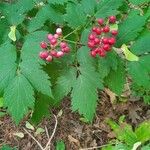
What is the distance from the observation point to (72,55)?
1734 mm

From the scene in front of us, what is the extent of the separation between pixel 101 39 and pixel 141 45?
0.23 metres

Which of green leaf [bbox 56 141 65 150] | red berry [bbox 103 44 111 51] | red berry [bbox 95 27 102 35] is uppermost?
red berry [bbox 95 27 102 35]

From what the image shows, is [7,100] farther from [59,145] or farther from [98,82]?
[59,145]

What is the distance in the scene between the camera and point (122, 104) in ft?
9.93

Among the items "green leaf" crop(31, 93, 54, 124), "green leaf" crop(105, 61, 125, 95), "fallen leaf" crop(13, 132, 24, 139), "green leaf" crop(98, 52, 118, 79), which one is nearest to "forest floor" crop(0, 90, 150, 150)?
"fallen leaf" crop(13, 132, 24, 139)

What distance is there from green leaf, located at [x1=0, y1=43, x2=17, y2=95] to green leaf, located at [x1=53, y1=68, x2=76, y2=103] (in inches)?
8.9

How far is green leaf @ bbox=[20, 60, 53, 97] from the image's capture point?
1.61m

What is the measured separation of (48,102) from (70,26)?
16.5 inches

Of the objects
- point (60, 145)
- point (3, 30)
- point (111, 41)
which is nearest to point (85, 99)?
point (111, 41)

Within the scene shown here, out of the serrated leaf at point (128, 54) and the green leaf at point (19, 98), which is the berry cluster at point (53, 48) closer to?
the green leaf at point (19, 98)

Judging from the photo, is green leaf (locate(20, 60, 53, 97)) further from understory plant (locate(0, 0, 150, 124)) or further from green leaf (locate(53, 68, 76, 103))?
green leaf (locate(53, 68, 76, 103))

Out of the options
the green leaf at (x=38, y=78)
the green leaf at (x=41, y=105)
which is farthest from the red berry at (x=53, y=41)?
the green leaf at (x=41, y=105)

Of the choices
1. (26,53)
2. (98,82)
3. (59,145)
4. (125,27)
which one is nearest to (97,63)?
(98,82)

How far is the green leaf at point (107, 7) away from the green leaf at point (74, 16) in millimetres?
78
